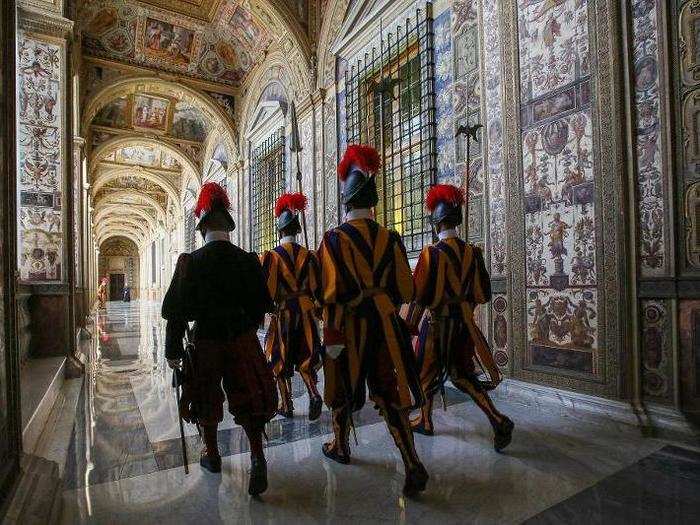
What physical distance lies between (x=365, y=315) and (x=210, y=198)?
1.22 meters

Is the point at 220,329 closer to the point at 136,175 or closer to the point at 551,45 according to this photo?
the point at 551,45

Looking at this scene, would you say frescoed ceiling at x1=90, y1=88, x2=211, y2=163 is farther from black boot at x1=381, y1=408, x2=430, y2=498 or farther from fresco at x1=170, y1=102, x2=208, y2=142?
black boot at x1=381, y1=408, x2=430, y2=498

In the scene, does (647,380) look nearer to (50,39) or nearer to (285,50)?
(50,39)

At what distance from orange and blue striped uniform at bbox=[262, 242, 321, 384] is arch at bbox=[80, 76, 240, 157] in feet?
33.1

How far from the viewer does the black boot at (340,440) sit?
9.19ft

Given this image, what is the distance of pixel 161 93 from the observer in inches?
536

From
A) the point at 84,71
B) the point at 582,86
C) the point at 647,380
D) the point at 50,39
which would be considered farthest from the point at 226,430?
the point at 84,71

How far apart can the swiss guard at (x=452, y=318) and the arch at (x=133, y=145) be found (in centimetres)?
1522

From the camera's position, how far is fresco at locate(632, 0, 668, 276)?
329cm

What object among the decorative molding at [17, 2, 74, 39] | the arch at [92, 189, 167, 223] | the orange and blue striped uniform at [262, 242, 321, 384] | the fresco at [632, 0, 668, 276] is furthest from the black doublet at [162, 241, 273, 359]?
the arch at [92, 189, 167, 223]

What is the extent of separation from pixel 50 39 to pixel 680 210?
768 centimetres

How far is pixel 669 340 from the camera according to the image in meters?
3.27

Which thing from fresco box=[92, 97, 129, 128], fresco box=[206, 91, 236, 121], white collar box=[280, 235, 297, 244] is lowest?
white collar box=[280, 235, 297, 244]

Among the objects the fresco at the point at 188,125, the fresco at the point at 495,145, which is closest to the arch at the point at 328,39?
the fresco at the point at 495,145
